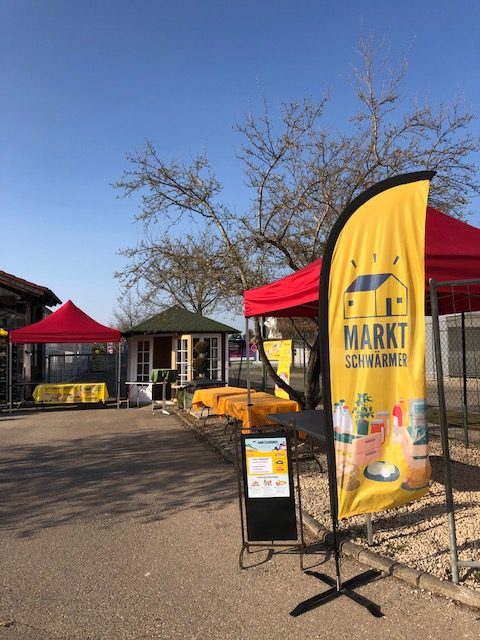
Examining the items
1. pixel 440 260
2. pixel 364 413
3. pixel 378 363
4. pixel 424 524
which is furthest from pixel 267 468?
pixel 440 260

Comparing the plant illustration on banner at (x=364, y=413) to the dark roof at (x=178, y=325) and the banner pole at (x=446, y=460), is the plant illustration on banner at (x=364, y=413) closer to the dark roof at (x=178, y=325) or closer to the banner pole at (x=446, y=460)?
the banner pole at (x=446, y=460)

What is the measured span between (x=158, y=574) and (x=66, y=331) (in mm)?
11536

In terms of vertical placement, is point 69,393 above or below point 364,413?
below

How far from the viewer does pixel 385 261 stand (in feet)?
11.9

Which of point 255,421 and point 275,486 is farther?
point 255,421

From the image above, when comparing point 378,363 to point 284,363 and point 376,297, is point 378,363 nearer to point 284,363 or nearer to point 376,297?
point 376,297

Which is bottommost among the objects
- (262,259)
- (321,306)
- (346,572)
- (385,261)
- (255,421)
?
(346,572)

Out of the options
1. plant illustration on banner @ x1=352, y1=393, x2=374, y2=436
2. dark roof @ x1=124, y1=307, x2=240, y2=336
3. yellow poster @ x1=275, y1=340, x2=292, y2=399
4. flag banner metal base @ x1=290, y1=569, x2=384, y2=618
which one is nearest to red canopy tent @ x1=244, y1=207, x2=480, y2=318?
plant illustration on banner @ x1=352, y1=393, x2=374, y2=436

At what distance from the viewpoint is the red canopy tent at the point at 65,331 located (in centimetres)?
1431

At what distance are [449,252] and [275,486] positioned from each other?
254 cm

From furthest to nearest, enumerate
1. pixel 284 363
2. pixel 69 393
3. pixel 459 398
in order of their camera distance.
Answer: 1. pixel 459 398
2. pixel 69 393
3. pixel 284 363

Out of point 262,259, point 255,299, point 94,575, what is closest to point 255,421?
point 255,299

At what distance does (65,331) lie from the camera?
14430 mm

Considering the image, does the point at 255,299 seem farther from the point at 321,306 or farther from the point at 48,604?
the point at 48,604
